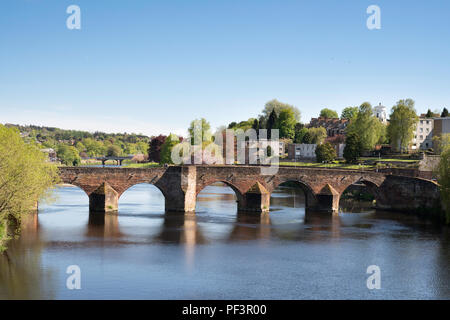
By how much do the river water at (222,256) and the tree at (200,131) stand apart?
158 feet

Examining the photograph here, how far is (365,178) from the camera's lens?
63.0 m

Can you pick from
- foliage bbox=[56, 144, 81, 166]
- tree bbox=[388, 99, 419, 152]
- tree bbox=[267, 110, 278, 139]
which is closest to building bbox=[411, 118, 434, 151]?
tree bbox=[388, 99, 419, 152]

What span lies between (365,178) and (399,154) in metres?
34.7

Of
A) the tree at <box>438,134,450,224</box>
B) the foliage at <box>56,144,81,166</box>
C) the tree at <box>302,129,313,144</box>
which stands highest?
the tree at <box>302,129,313,144</box>

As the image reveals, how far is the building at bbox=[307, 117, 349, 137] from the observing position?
5344 inches

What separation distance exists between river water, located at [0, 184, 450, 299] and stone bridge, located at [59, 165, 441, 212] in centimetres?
249

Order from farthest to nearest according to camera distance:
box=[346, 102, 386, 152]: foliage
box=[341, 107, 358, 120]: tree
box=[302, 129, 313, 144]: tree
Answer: box=[341, 107, 358, 120]: tree
box=[302, 129, 313, 144]: tree
box=[346, 102, 386, 152]: foliage

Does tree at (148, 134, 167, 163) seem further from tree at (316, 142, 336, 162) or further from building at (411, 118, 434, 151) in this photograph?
building at (411, 118, 434, 151)

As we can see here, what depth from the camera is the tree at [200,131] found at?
104 m

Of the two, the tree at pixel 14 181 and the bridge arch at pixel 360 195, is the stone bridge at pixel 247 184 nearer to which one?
the bridge arch at pixel 360 195
